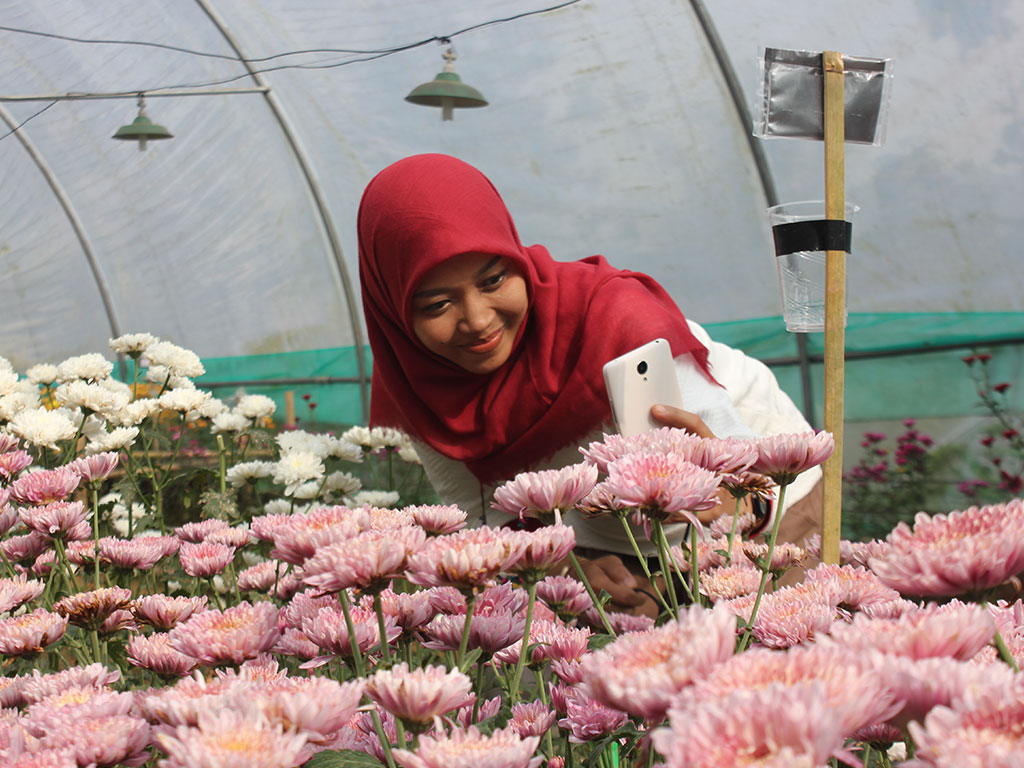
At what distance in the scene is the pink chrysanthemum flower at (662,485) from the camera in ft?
1.43

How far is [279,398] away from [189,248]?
0.87 m

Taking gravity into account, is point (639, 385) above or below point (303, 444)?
above

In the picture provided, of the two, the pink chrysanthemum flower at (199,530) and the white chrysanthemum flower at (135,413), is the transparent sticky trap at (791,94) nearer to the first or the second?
the pink chrysanthemum flower at (199,530)

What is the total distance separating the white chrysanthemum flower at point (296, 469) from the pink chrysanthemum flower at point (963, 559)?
4.84 feet

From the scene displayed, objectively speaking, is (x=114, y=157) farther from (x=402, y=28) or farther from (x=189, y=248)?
(x=402, y=28)

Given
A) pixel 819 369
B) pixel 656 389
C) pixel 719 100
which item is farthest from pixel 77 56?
pixel 656 389

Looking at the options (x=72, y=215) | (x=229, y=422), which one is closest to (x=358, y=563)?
(x=229, y=422)

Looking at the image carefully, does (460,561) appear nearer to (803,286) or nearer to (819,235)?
(819,235)

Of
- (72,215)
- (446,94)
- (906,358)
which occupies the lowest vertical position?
(906,358)

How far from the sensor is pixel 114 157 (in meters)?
4.75

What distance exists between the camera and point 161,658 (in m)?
0.55

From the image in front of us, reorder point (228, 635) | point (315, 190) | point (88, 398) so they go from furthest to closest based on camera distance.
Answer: point (315, 190) → point (88, 398) → point (228, 635)

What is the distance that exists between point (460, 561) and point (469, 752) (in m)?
0.10

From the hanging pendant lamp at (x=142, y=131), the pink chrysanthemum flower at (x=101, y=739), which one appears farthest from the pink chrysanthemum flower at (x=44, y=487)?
the hanging pendant lamp at (x=142, y=131)
